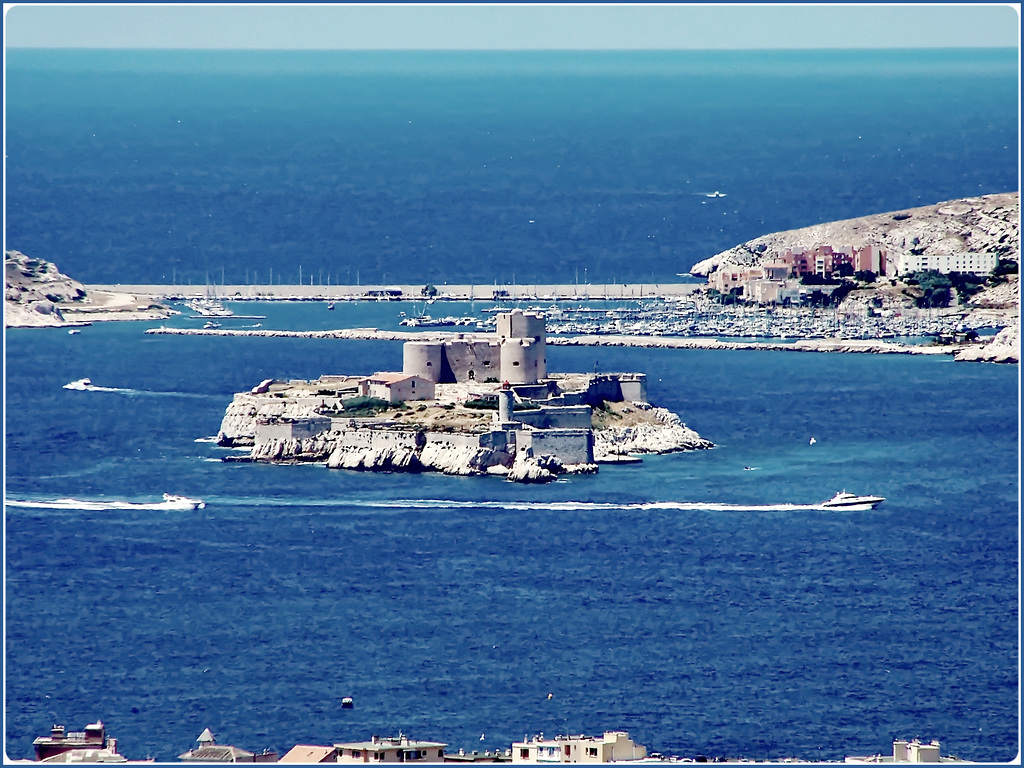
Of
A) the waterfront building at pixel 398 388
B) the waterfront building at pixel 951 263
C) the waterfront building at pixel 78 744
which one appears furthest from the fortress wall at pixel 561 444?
the waterfront building at pixel 951 263

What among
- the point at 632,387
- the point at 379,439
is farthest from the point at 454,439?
the point at 632,387

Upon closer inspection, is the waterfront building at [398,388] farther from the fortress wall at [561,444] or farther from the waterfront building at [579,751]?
the waterfront building at [579,751]

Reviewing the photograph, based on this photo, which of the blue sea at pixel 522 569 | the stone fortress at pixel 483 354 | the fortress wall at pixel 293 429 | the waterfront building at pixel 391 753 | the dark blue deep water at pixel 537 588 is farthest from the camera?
the stone fortress at pixel 483 354

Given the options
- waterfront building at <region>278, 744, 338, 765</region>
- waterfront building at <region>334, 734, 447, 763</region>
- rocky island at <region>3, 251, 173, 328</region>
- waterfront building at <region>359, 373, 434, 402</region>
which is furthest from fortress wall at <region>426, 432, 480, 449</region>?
rocky island at <region>3, 251, 173, 328</region>

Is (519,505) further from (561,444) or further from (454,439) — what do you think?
(454,439)

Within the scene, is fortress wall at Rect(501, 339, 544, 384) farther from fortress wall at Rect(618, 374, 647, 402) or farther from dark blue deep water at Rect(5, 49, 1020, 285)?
dark blue deep water at Rect(5, 49, 1020, 285)

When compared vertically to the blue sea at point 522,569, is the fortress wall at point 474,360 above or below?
above
